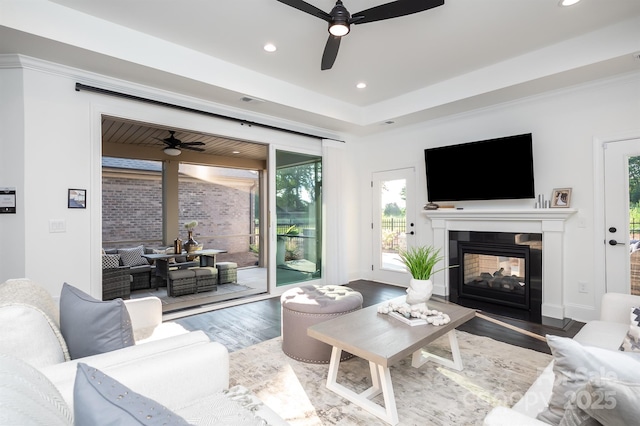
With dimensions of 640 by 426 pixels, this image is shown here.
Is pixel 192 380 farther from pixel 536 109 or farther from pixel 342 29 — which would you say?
pixel 536 109

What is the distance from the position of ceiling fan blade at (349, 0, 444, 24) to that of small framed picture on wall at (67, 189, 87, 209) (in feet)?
9.91

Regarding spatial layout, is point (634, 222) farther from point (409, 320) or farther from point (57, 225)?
point (57, 225)

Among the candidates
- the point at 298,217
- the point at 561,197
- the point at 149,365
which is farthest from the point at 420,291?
the point at 298,217

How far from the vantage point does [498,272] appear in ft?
14.5

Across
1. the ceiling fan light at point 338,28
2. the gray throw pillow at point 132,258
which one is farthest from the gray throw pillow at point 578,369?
the gray throw pillow at point 132,258

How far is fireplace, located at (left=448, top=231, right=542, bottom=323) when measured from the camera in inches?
157

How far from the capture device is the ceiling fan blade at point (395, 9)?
2369mm

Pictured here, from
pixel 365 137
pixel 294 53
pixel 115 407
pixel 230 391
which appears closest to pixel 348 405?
pixel 230 391

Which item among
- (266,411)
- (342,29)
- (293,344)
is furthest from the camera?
(293,344)

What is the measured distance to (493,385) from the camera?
2330 millimetres

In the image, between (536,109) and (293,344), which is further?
(536,109)

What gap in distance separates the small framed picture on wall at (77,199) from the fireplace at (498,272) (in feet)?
14.9

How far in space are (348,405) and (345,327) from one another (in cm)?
47

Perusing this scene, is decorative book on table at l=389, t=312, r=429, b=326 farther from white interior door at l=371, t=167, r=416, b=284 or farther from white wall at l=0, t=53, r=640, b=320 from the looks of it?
white interior door at l=371, t=167, r=416, b=284
